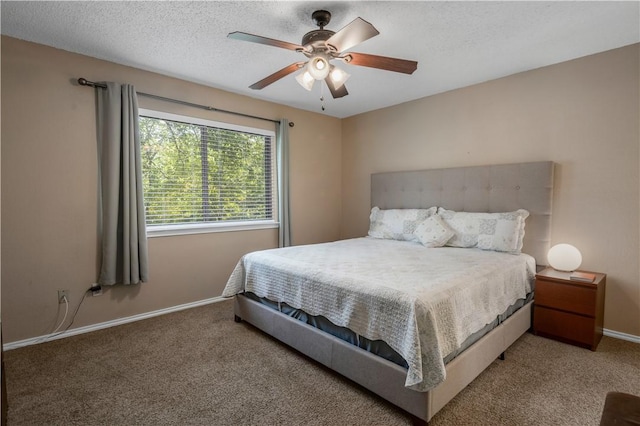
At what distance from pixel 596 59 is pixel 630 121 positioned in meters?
0.62

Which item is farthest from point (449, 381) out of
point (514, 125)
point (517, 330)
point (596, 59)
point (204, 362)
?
point (596, 59)

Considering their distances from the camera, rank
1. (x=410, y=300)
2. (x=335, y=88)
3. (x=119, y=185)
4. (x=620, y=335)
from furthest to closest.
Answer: (x=119, y=185), (x=620, y=335), (x=335, y=88), (x=410, y=300)

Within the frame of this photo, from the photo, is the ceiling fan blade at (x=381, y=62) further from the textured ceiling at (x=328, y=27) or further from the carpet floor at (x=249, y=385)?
the carpet floor at (x=249, y=385)

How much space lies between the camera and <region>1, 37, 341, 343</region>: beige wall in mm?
2535

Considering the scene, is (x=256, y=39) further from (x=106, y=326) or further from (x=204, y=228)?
(x=106, y=326)

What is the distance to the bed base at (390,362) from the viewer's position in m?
1.67

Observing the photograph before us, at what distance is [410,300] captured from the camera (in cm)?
169

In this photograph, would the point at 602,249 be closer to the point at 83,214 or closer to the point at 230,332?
the point at 230,332

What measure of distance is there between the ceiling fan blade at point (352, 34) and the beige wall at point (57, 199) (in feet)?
7.00

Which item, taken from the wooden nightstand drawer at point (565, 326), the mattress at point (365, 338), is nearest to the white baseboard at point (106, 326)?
the wooden nightstand drawer at point (565, 326)

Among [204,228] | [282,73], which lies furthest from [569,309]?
[204,228]

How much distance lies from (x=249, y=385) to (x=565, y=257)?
9.03 feet

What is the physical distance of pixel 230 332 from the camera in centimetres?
286

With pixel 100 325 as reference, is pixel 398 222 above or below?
above
